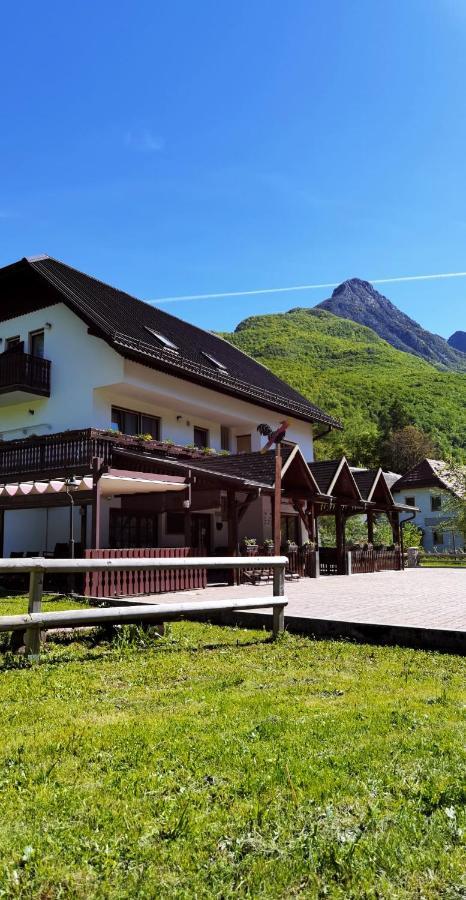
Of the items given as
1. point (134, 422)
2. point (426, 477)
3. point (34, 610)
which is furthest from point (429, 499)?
point (34, 610)

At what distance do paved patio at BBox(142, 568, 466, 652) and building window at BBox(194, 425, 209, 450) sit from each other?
34.8 ft

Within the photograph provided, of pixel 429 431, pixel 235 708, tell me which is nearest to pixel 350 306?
pixel 429 431

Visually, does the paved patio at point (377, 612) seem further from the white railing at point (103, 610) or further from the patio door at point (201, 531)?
the patio door at point (201, 531)

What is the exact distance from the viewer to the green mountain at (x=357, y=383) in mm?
76438

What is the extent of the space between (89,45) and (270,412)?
1652 centimetres

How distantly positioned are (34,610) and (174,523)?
51.7 feet

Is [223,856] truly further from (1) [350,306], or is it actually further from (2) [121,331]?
(1) [350,306]

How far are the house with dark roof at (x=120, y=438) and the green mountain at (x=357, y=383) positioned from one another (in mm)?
45635

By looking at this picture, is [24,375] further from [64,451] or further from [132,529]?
[132,529]

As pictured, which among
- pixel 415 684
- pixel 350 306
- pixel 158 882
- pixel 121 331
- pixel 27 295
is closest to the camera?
pixel 158 882

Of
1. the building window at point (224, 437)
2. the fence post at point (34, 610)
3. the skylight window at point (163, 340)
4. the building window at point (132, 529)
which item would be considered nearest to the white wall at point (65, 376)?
the skylight window at point (163, 340)

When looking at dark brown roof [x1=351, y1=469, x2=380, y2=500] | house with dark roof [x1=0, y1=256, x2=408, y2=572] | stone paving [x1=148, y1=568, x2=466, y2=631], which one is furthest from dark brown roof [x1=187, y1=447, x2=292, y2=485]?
dark brown roof [x1=351, y1=469, x2=380, y2=500]

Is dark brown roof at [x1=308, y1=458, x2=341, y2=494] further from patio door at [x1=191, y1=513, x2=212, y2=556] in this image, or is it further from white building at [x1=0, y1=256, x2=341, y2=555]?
patio door at [x1=191, y1=513, x2=212, y2=556]

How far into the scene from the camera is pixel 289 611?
926cm
